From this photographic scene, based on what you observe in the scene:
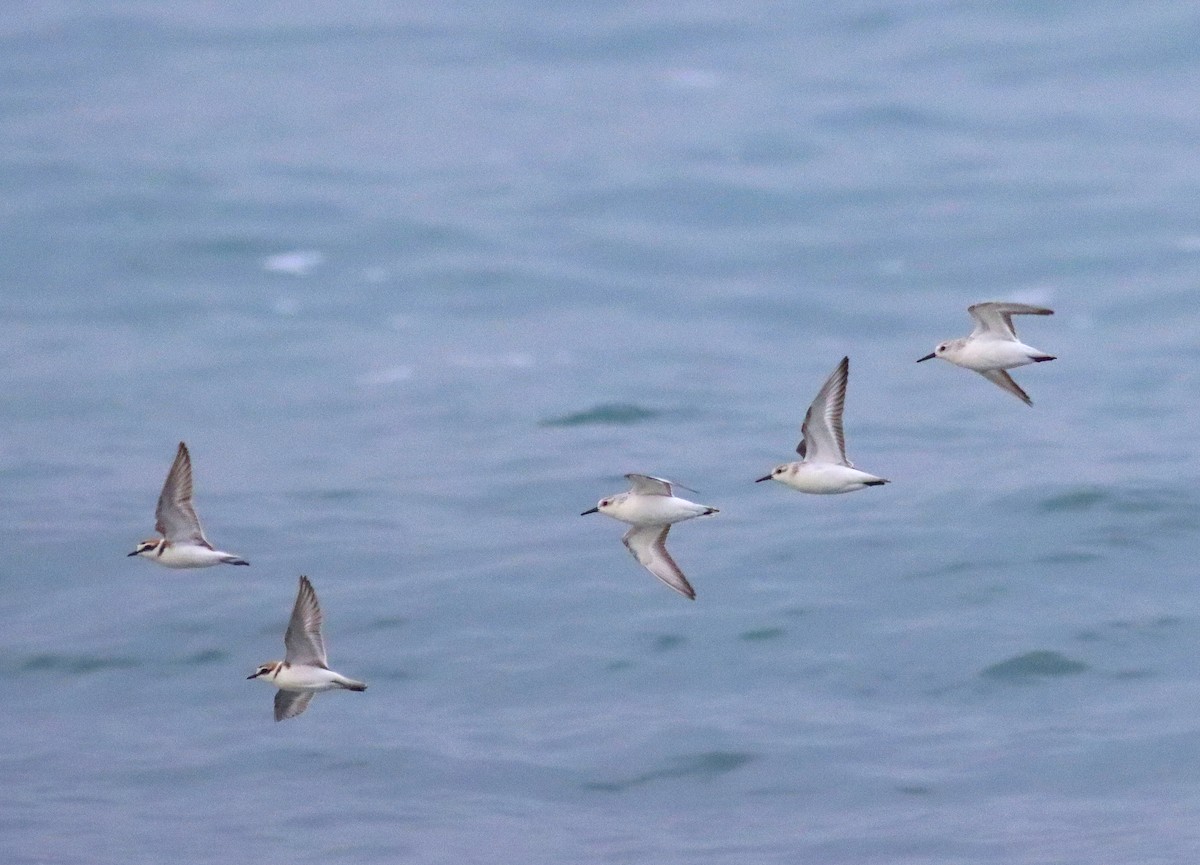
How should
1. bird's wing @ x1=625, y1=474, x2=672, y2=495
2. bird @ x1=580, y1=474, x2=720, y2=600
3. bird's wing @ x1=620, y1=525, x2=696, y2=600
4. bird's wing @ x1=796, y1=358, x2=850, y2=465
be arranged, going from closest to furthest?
bird's wing @ x1=796, y1=358, x2=850, y2=465 → bird's wing @ x1=625, y1=474, x2=672, y2=495 → bird @ x1=580, y1=474, x2=720, y2=600 → bird's wing @ x1=620, y1=525, x2=696, y2=600

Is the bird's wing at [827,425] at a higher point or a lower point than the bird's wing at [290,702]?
higher

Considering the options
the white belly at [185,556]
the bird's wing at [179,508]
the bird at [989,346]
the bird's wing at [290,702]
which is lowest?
the bird's wing at [290,702]

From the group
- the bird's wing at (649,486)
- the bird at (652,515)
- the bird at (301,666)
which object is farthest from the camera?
the bird at (301,666)

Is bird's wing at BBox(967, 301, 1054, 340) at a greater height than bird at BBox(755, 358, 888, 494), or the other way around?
bird's wing at BBox(967, 301, 1054, 340)

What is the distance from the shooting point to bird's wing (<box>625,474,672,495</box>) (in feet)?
77.7

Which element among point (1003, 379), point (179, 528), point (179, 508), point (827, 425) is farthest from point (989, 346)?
point (179, 528)

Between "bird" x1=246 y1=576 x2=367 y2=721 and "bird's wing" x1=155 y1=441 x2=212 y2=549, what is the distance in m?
1.28

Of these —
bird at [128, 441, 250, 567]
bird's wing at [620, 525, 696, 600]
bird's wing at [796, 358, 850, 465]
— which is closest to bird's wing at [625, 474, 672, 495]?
bird's wing at [620, 525, 696, 600]

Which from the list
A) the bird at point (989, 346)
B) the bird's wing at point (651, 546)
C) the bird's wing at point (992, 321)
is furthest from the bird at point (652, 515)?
the bird's wing at point (992, 321)

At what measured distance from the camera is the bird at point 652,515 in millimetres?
23844

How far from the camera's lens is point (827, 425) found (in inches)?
926

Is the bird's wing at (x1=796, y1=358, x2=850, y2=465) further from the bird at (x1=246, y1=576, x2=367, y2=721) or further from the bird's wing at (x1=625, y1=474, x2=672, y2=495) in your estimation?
the bird at (x1=246, y1=576, x2=367, y2=721)

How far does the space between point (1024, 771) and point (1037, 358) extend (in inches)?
1227

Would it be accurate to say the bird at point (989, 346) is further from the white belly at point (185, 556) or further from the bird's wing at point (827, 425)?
the white belly at point (185, 556)
